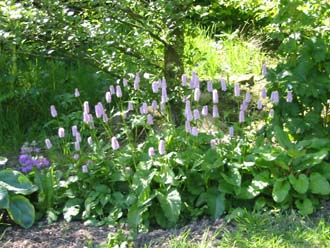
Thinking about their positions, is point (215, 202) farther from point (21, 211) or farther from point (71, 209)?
point (21, 211)

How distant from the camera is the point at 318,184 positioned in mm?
3758

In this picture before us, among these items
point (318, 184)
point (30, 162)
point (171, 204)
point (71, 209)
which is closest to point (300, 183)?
point (318, 184)

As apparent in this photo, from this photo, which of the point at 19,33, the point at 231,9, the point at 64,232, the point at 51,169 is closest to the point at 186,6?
the point at 19,33

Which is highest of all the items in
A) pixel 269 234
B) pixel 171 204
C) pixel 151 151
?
pixel 151 151

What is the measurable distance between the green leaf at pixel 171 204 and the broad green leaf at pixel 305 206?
69cm

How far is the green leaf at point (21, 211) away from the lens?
12.1ft

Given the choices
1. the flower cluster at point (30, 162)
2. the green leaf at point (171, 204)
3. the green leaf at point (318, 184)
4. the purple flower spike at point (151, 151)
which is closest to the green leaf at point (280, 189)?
the green leaf at point (318, 184)

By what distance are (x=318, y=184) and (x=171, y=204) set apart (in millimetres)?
849

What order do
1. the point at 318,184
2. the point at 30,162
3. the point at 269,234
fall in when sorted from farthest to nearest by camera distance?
the point at 30,162 < the point at 318,184 < the point at 269,234

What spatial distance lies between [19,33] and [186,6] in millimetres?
1165

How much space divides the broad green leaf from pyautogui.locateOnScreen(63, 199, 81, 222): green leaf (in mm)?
1268

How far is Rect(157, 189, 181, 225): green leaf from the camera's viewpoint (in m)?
3.65

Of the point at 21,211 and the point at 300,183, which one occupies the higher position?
the point at 300,183

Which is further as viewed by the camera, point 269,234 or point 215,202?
point 215,202
